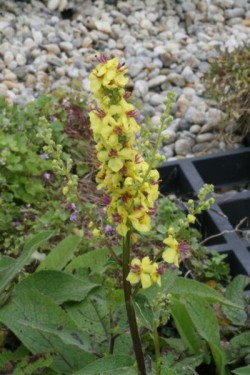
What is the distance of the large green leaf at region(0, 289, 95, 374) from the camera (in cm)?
248

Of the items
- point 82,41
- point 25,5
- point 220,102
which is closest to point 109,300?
point 220,102

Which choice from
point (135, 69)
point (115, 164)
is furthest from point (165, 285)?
point (135, 69)

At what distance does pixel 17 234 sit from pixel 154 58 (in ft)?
6.18

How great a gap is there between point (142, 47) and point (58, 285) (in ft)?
9.54

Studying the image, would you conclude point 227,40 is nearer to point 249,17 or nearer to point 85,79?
point 249,17

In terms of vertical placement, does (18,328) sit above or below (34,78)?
below

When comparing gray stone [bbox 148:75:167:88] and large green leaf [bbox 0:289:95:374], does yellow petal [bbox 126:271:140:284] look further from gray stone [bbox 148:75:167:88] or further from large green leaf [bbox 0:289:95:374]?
gray stone [bbox 148:75:167:88]

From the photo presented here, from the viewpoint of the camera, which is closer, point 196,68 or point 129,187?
point 129,187

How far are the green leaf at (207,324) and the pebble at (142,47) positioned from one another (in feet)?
6.17

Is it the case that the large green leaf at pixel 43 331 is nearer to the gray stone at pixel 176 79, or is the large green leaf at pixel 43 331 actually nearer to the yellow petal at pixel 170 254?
the yellow petal at pixel 170 254

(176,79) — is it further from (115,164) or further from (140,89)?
(115,164)

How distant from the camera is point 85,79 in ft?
16.3

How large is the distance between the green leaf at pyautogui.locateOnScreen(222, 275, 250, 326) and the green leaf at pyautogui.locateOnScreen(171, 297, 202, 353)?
0.14 m

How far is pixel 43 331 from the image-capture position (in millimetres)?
2496
